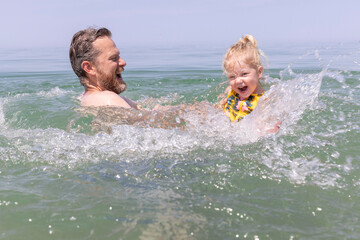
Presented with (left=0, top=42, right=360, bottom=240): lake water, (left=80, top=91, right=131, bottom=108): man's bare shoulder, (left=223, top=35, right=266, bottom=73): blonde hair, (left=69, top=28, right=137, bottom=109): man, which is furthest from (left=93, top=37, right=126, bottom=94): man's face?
(left=223, top=35, right=266, bottom=73): blonde hair

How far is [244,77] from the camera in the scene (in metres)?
4.85

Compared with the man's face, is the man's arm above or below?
below

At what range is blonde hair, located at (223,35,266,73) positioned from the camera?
4816 mm

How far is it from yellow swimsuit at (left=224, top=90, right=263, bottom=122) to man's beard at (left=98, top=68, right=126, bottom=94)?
56.0 inches

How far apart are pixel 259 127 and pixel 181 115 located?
0.97 metres

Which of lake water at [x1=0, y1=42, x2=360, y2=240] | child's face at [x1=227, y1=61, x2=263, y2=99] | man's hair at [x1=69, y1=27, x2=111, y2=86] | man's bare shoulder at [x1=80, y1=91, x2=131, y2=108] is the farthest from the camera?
man's hair at [x1=69, y1=27, x2=111, y2=86]

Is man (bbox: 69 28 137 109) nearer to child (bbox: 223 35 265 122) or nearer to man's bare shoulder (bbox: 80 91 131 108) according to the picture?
man's bare shoulder (bbox: 80 91 131 108)

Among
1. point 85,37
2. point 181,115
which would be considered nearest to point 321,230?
point 181,115

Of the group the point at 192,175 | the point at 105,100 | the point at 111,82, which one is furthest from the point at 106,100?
the point at 192,175

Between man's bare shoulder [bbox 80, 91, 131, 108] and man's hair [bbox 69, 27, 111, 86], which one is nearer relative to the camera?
man's bare shoulder [bbox 80, 91, 131, 108]

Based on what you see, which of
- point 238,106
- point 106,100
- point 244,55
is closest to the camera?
point 106,100

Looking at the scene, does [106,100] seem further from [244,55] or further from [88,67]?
[244,55]

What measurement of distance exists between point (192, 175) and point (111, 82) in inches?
87.2

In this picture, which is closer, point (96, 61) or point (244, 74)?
point (244, 74)
